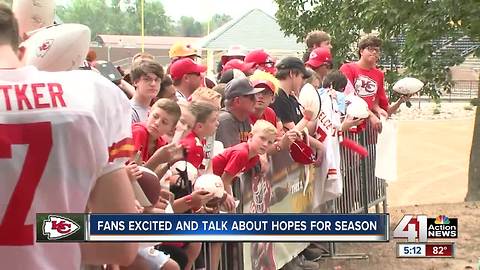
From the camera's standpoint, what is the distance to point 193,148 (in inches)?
160

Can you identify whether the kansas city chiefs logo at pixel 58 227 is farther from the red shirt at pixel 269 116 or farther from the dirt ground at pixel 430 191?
the red shirt at pixel 269 116

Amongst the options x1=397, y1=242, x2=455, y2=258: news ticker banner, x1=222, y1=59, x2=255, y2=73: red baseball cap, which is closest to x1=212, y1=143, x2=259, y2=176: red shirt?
x1=397, y1=242, x2=455, y2=258: news ticker banner

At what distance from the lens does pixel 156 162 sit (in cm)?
362

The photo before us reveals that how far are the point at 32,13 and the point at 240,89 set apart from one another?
161 centimetres

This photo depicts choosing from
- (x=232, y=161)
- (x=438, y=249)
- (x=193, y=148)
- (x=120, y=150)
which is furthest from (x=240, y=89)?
(x=120, y=150)

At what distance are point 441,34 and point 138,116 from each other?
231 inches

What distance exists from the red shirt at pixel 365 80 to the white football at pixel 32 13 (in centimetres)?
408

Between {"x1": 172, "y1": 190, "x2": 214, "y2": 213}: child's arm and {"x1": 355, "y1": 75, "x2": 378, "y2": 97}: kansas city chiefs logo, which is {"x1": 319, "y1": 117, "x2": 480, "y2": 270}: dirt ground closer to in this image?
{"x1": 172, "y1": 190, "x2": 214, "y2": 213}: child's arm

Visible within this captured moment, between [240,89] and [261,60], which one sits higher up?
[240,89]

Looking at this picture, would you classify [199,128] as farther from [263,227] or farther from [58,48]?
[58,48]

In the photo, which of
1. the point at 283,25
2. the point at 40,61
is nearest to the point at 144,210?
the point at 40,61

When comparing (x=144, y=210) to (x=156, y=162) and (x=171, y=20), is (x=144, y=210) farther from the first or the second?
(x=171, y=20)

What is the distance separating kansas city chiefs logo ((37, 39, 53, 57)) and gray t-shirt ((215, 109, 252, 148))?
235cm

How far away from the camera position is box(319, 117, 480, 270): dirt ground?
21.5 ft
